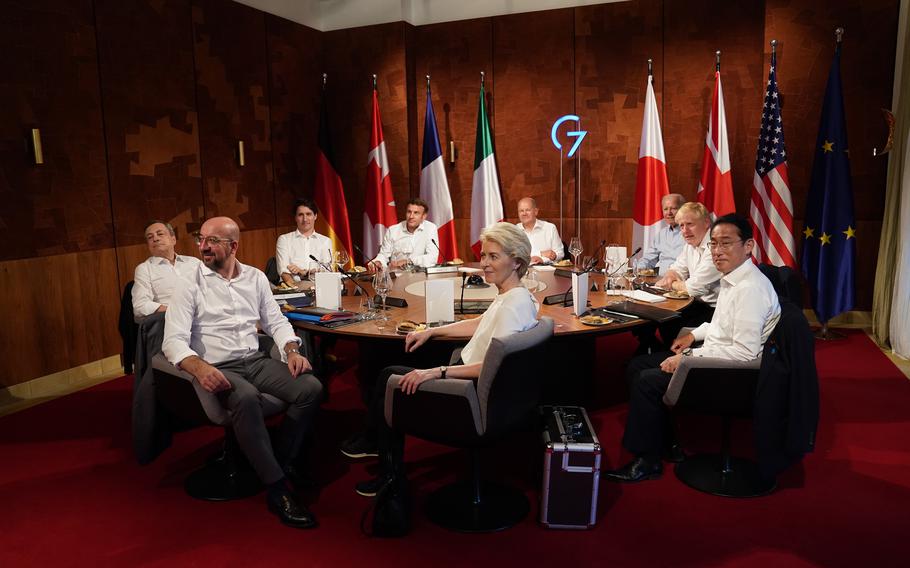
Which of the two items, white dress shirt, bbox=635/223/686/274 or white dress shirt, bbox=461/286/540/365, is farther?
white dress shirt, bbox=635/223/686/274

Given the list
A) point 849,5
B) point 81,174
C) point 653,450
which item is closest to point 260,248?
point 81,174

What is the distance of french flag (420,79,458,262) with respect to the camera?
286 inches

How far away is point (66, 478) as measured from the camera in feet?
11.3

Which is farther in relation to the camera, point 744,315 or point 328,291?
point 328,291

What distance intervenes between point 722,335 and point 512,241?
1.08 m

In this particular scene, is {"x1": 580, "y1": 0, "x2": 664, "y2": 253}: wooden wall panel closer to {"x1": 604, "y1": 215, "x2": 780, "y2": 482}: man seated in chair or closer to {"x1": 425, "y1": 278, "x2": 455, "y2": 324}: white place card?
{"x1": 604, "y1": 215, "x2": 780, "y2": 482}: man seated in chair

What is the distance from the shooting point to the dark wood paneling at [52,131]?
4555 millimetres

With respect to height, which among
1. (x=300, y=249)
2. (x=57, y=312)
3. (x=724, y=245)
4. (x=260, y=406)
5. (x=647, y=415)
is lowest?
(x=647, y=415)

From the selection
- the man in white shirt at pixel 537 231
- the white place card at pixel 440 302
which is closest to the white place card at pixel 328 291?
the white place card at pixel 440 302

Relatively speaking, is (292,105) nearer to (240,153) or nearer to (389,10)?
(240,153)

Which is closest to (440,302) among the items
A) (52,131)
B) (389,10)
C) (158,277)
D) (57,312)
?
(158,277)

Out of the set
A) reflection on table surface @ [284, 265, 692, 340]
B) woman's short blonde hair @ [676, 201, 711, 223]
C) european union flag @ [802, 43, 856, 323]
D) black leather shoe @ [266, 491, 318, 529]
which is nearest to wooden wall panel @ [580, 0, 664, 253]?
european union flag @ [802, 43, 856, 323]

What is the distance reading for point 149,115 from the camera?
5.55 m

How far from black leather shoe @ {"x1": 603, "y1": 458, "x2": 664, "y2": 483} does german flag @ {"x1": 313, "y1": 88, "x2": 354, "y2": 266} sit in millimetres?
4621
